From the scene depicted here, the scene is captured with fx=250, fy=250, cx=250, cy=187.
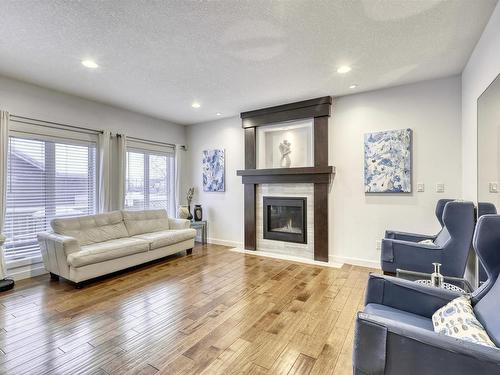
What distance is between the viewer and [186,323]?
2299 mm

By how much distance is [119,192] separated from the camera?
4531 mm

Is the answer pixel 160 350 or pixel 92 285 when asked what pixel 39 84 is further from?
pixel 160 350

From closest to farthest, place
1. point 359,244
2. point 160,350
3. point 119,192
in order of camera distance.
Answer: point 160,350
point 359,244
point 119,192

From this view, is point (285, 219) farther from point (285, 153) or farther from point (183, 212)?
point (183, 212)

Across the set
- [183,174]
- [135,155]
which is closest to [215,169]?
[183,174]

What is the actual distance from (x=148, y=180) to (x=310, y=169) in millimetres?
3324

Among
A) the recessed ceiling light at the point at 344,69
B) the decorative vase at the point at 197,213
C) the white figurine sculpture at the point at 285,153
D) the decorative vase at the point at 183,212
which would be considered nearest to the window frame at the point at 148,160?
the decorative vase at the point at 183,212

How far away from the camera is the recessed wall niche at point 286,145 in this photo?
4570mm

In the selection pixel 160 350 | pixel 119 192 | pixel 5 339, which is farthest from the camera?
pixel 119 192

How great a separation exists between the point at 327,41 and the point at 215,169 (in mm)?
3520

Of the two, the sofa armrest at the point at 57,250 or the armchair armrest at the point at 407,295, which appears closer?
the armchair armrest at the point at 407,295

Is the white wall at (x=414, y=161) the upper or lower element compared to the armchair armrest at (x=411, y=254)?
upper

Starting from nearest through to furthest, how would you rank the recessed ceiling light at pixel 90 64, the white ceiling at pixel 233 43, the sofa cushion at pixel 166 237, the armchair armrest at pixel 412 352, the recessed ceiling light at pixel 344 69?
the armchair armrest at pixel 412 352, the white ceiling at pixel 233 43, the recessed ceiling light at pixel 90 64, the recessed ceiling light at pixel 344 69, the sofa cushion at pixel 166 237

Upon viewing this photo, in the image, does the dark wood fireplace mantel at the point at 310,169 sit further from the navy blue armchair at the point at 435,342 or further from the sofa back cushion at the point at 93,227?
the navy blue armchair at the point at 435,342
